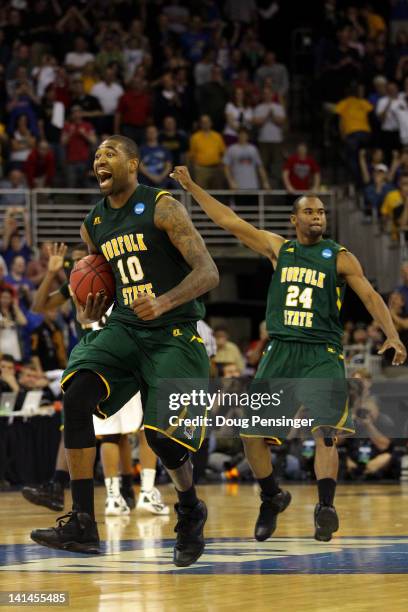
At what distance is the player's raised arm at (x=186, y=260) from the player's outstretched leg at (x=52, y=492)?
4.20m

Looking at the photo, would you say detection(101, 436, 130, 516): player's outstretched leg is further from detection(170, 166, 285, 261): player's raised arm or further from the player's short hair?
the player's short hair

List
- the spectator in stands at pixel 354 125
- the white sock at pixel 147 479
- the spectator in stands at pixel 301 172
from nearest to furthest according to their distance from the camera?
the white sock at pixel 147 479 → the spectator in stands at pixel 301 172 → the spectator in stands at pixel 354 125

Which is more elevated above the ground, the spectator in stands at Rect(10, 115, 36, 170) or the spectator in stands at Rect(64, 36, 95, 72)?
the spectator in stands at Rect(64, 36, 95, 72)

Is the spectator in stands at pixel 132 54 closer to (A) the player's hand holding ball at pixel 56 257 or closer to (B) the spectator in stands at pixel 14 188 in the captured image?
(B) the spectator in stands at pixel 14 188

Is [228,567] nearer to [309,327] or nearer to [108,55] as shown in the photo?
[309,327]

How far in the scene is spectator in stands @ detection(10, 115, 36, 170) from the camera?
63.5 ft

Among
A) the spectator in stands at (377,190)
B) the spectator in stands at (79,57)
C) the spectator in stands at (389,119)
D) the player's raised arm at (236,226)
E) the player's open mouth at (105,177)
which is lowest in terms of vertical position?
the player's raised arm at (236,226)

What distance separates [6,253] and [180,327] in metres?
10.5

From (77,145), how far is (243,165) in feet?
8.28

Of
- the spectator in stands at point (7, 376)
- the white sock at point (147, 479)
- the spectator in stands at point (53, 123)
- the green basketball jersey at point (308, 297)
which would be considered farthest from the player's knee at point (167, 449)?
the spectator in stands at point (53, 123)

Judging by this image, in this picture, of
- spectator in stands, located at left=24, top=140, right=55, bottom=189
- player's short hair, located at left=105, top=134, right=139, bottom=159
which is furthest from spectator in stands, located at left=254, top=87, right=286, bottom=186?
player's short hair, located at left=105, top=134, right=139, bottom=159

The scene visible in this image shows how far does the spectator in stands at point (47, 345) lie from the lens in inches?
628

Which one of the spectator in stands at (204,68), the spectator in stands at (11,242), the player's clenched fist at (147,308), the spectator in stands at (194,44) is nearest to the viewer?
the player's clenched fist at (147,308)

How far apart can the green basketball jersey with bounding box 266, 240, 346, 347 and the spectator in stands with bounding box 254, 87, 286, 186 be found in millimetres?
12547
